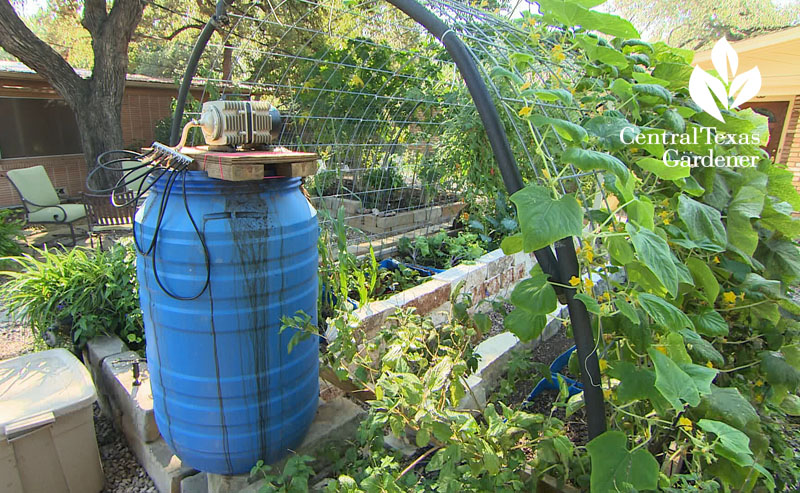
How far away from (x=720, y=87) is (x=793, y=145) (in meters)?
7.70

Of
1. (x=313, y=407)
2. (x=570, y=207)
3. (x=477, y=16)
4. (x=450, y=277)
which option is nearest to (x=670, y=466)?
(x=570, y=207)

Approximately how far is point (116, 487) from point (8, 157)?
840cm

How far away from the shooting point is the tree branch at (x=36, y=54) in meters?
5.42

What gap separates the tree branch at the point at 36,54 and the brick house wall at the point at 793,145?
428 inches

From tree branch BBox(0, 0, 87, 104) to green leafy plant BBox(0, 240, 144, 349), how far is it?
4.50 m

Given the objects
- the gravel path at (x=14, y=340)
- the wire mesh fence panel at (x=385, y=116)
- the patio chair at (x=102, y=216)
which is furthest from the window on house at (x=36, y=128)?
the gravel path at (x=14, y=340)

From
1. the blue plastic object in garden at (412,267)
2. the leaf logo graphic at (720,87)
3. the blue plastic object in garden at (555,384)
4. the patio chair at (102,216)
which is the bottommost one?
the blue plastic object in garden at (555,384)

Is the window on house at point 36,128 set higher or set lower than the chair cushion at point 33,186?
higher

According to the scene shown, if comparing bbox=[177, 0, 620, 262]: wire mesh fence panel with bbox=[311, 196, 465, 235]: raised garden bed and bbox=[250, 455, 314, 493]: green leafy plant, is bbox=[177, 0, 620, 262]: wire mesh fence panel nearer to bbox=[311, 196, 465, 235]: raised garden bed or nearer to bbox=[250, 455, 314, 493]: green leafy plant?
bbox=[311, 196, 465, 235]: raised garden bed

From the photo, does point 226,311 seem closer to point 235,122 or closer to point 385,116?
point 235,122

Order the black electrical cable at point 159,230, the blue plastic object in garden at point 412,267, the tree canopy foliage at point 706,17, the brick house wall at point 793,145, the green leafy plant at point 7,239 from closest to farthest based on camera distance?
the black electrical cable at point 159,230, the blue plastic object in garden at point 412,267, the green leafy plant at point 7,239, the brick house wall at point 793,145, the tree canopy foliage at point 706,17

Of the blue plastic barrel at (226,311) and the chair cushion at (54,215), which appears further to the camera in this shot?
the chair cushion at (54,215)

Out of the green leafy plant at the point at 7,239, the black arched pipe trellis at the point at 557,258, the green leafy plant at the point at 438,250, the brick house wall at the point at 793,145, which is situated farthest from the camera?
the brick house wall at the point at 793,145

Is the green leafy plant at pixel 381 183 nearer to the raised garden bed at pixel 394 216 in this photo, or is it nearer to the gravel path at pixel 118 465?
the raised garden bed at pixel 394 216
